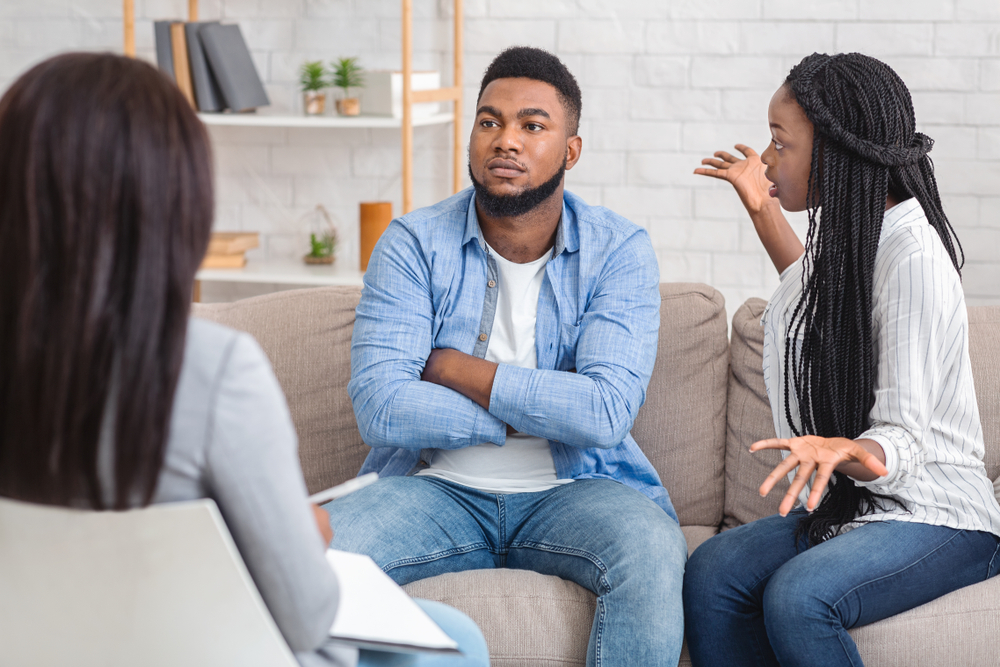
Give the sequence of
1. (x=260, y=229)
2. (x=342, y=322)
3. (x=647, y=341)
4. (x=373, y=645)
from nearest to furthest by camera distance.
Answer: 1. (x=373, y=645)
2. (x=647, y=341)
3. (x=342, y=322)
4. (x=260, y=229)

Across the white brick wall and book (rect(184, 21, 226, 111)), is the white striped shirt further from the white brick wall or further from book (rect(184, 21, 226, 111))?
book (rect(184, 21, 226, 111))

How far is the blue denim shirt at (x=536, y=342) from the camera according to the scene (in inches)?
59.9

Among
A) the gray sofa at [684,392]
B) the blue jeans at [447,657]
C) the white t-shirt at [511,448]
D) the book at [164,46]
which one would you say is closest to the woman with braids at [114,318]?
the blue jeans at [447,657]

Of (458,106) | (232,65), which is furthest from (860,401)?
(232,65)

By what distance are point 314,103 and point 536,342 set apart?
1.29 m

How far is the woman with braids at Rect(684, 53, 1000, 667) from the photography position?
133cm

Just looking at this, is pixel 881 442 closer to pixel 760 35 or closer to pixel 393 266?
pixel 393 266

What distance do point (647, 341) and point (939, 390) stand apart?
1.55ft

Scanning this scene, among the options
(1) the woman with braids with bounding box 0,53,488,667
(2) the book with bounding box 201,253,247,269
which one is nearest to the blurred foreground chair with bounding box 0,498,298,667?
(1) the woman with braids with bounding box 0,53,488,667

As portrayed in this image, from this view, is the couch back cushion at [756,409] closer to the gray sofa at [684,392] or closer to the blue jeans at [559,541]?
the gray sofa at [684,392]

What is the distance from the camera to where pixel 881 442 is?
4.20 feet

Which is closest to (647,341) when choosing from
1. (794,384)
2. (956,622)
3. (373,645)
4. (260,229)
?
(794,384)

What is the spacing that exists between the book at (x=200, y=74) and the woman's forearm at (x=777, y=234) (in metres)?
1.57

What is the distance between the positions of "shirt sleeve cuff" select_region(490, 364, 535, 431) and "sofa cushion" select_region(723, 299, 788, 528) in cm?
55
